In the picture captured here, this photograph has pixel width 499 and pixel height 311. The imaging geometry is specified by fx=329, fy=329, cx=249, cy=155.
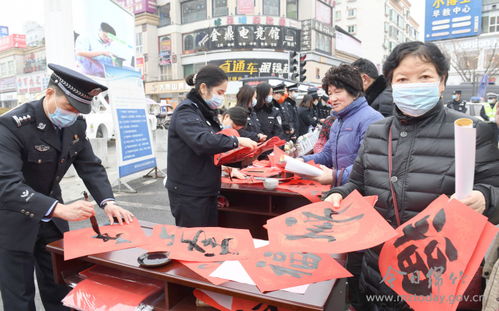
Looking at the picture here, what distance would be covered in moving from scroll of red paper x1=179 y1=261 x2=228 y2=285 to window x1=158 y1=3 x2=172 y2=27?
124 ft

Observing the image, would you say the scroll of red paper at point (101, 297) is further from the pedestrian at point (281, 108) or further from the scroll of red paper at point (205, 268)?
the pedestrian at point (281, 108)

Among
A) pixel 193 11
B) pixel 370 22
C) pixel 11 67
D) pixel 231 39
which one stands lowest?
pixel 11 67

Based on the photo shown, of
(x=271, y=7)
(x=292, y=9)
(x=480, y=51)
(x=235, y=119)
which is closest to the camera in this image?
(x=235, y=119)

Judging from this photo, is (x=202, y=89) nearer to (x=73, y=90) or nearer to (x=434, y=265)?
(x=73, y=90)

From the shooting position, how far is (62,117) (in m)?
1.80

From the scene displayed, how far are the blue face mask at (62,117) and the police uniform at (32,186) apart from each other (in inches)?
2.1

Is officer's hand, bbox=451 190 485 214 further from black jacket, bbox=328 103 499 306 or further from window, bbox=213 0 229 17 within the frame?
window, bbox=213 0 229 17

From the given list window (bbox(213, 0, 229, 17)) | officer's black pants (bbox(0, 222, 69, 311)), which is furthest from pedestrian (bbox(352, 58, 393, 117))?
window (bbox(213, 0, 229, 17))

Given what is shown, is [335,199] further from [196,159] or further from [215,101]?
[215,101]

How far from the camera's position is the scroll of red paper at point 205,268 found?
1.21 metres

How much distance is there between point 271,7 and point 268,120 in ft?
97.8

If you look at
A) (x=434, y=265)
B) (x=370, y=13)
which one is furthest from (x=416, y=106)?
(x=370, y=13)

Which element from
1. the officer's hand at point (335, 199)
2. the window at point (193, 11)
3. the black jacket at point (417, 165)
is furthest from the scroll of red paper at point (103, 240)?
the window at point (193, 11)

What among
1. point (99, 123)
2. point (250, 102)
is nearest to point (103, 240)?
point (250, 102)
